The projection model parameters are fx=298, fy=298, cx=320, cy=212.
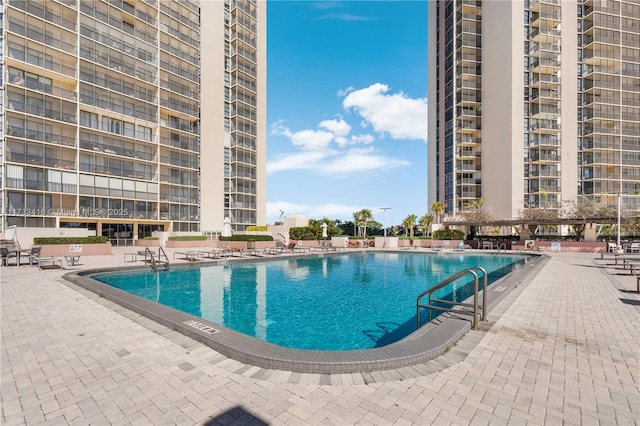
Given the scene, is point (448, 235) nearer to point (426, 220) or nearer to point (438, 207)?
point (426, 220)

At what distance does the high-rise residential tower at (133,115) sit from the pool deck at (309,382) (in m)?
29.7

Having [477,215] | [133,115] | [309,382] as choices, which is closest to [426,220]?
[477,215]

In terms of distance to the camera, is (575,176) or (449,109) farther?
(449,109)

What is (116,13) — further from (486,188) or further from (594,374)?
(486,188)

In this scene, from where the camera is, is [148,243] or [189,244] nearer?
[189,244]

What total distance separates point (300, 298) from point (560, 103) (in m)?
53.7

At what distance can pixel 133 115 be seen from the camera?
3416 centimetres

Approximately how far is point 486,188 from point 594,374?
49.8 m

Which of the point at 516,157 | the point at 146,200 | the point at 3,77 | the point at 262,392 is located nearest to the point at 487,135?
the point at 516,157

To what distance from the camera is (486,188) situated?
4747 centimetres

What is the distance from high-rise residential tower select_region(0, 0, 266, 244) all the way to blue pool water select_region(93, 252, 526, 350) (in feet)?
72.5

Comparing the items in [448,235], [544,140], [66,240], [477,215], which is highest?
[544,140]

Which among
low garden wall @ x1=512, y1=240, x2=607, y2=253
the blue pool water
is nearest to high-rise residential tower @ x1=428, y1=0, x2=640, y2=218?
low garden wall @ x1=512, y1=240, x2=607, y2=253

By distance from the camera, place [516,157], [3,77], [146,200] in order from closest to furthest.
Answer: [3,77] < [146,200] < [516,157]
